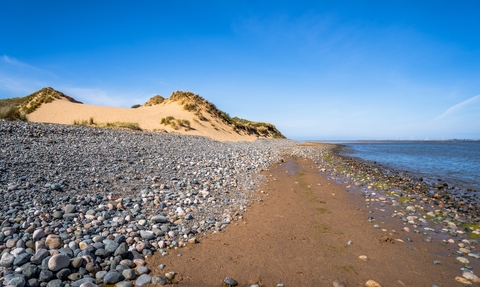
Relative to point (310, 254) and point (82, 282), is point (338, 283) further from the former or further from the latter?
point (82, 282)

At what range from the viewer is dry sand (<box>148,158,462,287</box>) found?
3.91 metres

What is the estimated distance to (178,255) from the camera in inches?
172

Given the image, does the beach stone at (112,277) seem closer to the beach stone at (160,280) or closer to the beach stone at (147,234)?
the beach stone at (160,280)

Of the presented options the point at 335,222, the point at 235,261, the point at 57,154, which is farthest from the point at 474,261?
the point at 57,154

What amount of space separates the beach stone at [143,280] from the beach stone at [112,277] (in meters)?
0.27

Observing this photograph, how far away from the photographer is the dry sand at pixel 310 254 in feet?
12.8

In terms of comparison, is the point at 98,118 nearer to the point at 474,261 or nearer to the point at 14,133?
the point at 14,133

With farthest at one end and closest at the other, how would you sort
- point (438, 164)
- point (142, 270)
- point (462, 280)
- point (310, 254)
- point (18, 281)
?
point (438, 164)
point (310, 254)
point (462, 280)
point (142, 270)
point (18, 281)

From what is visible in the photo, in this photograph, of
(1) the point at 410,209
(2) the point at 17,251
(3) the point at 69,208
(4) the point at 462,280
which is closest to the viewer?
(2) the point at 17,251

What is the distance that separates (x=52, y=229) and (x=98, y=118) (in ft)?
97.1

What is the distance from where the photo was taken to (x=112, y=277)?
3.56 m

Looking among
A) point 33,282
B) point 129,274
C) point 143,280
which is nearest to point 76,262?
point 33,282

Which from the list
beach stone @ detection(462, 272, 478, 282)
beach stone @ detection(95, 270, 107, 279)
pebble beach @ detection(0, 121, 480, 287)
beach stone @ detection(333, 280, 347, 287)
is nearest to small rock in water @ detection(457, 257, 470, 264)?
pebble beach @ detection(0, 121, 480, 287)

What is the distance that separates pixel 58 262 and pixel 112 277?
2.65 feet
